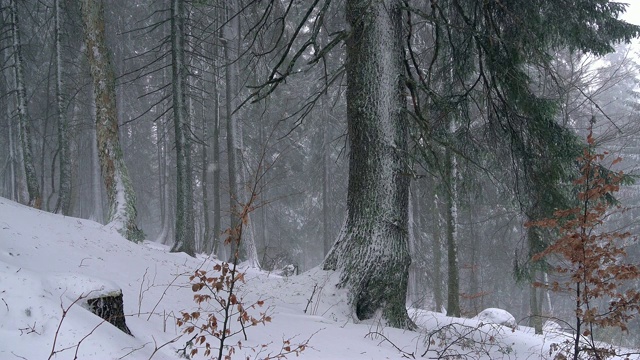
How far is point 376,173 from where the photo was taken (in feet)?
19.2

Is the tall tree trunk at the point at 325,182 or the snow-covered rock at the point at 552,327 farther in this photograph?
the tall tree trunk at the point at 325,182

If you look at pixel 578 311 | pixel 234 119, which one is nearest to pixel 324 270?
pixel 578 311

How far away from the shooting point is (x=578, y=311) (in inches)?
157

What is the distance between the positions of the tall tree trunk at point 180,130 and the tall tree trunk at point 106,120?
2.95m

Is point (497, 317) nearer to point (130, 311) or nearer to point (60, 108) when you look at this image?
point (130, 311)

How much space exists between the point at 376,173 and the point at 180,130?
7968 mm

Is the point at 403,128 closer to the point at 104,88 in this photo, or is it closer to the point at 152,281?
the point at 152,281

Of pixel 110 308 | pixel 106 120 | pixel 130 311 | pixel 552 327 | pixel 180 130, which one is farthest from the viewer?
pixel 180 130

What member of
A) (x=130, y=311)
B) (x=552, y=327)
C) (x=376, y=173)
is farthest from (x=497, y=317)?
(x=130, y=311)

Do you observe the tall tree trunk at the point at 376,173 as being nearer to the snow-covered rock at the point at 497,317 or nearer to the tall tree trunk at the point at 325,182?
the snow-covered rock at the point at 497,317

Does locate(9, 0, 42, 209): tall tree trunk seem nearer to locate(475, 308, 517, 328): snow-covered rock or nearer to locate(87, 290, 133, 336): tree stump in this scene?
locate(87, 290, 133, 336): tree stump

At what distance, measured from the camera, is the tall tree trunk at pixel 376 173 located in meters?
5.71

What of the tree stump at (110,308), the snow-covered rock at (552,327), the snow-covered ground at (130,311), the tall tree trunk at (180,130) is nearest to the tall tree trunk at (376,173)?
the snow-covered ground at (130,311)

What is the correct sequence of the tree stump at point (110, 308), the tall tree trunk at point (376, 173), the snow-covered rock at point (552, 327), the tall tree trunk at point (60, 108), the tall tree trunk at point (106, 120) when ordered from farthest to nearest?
the tall tree trunk at point (60, 108)
the tall tree trunk at point (106, 120)
the snow-covered rock at point (552, 327)
the tall tree trunk at point (376, 173)
the tree stump at point (110, 308)
